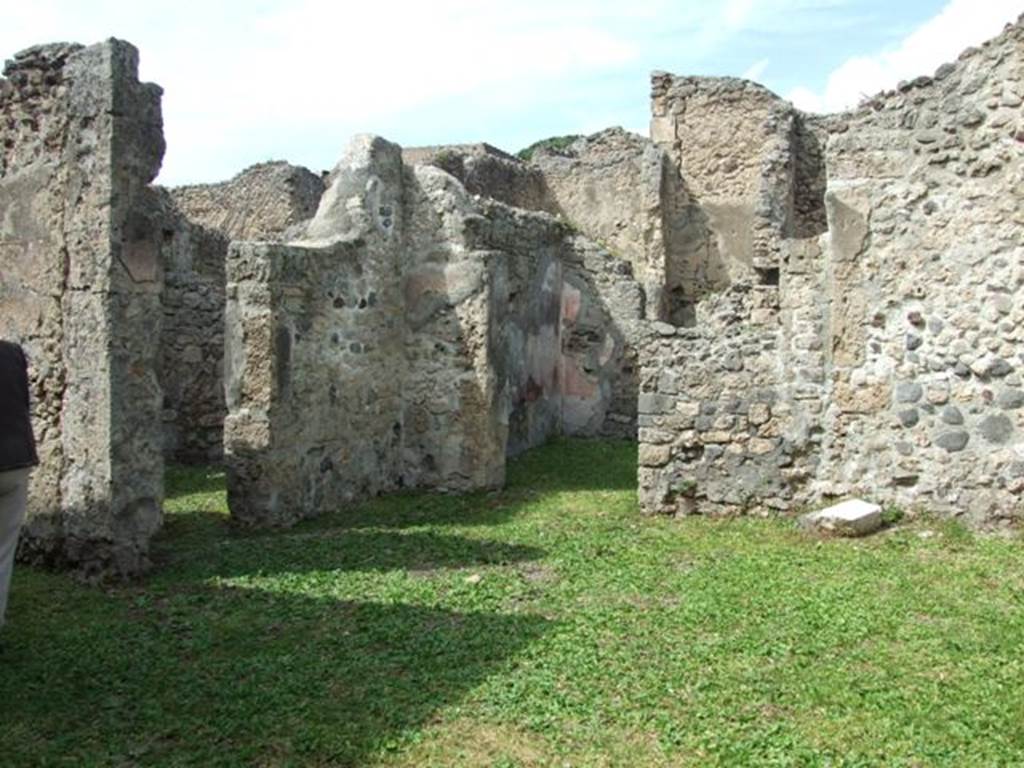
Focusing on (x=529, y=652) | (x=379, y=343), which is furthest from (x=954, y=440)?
(x=379, y=343)

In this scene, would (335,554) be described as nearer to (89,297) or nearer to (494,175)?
(89,297)

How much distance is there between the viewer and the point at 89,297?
6082mm

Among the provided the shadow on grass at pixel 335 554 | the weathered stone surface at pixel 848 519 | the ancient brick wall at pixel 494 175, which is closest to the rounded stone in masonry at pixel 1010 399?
the weathered stone surface at pixel 848 519

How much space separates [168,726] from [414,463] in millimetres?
5419

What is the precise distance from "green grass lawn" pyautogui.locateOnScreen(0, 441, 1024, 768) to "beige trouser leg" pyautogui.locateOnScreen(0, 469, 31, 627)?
1.52 ft

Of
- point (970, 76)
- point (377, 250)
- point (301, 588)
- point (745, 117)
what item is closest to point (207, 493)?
point (377, 250)

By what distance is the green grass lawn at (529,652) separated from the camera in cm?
381

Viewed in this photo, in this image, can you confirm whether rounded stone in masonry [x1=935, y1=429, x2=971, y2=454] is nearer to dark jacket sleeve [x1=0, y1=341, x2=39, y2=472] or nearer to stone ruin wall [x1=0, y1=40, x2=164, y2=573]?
stone ruin wall [x1=0, y1=40, x2=164, y2=573]

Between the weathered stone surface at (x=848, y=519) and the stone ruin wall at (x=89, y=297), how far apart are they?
4.36 metres

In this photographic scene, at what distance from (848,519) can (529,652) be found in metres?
3.24

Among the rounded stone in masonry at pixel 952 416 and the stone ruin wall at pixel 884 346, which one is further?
the rounded stone in masonry at pixel 952 416

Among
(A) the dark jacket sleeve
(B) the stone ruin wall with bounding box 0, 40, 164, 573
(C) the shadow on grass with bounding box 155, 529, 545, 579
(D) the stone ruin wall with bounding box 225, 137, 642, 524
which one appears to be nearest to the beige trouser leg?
(A) the dark jacket sleeve

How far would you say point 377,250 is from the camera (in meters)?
8.97

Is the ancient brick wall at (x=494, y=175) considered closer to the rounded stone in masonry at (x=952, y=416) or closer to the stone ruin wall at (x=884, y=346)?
the stone ruin wall at (x=884, y=346)
